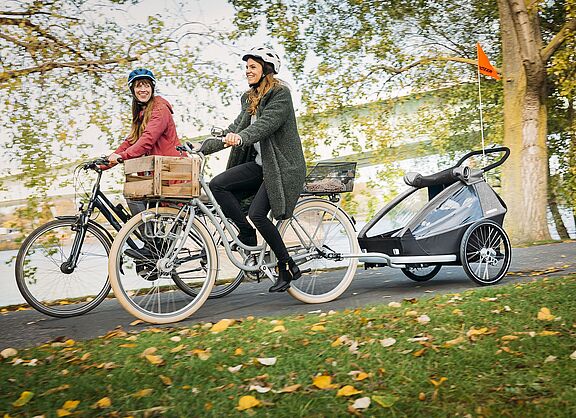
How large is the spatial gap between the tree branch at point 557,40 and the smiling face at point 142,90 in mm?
6742

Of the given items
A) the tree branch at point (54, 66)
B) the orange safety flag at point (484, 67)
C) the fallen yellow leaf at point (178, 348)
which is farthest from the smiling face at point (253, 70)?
the orange safety flag at point (484, 67)

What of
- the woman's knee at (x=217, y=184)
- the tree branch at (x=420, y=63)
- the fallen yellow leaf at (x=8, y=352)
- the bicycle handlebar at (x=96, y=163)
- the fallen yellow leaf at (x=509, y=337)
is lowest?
the fallen yellow leaf at (x=8, y=352)

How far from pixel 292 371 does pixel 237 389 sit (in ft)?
1.11

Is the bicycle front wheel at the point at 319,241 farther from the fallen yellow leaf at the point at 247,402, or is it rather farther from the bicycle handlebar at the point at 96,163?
the fallen yellow leaf at the point at 247,402

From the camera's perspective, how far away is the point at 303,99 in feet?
36.8

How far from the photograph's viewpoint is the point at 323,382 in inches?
135

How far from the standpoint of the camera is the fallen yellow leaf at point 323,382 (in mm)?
3393

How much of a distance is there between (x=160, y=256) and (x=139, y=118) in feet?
4.02

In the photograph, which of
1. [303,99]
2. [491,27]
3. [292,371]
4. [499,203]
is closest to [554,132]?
[491,27]

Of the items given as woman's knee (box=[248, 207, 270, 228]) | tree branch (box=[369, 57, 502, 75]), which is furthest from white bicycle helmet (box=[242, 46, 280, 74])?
tree branch (box=[369, 57, 502, 75])

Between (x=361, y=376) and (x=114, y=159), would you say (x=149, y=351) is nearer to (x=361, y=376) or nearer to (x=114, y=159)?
(x=361, y=376)

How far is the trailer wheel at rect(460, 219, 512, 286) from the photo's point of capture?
5855 millimetres

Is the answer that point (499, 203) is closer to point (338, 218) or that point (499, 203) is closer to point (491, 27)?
point (338, 218)

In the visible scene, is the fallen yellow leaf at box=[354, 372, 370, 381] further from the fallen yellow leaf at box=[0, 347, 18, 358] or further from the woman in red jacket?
the woman in red jacket
